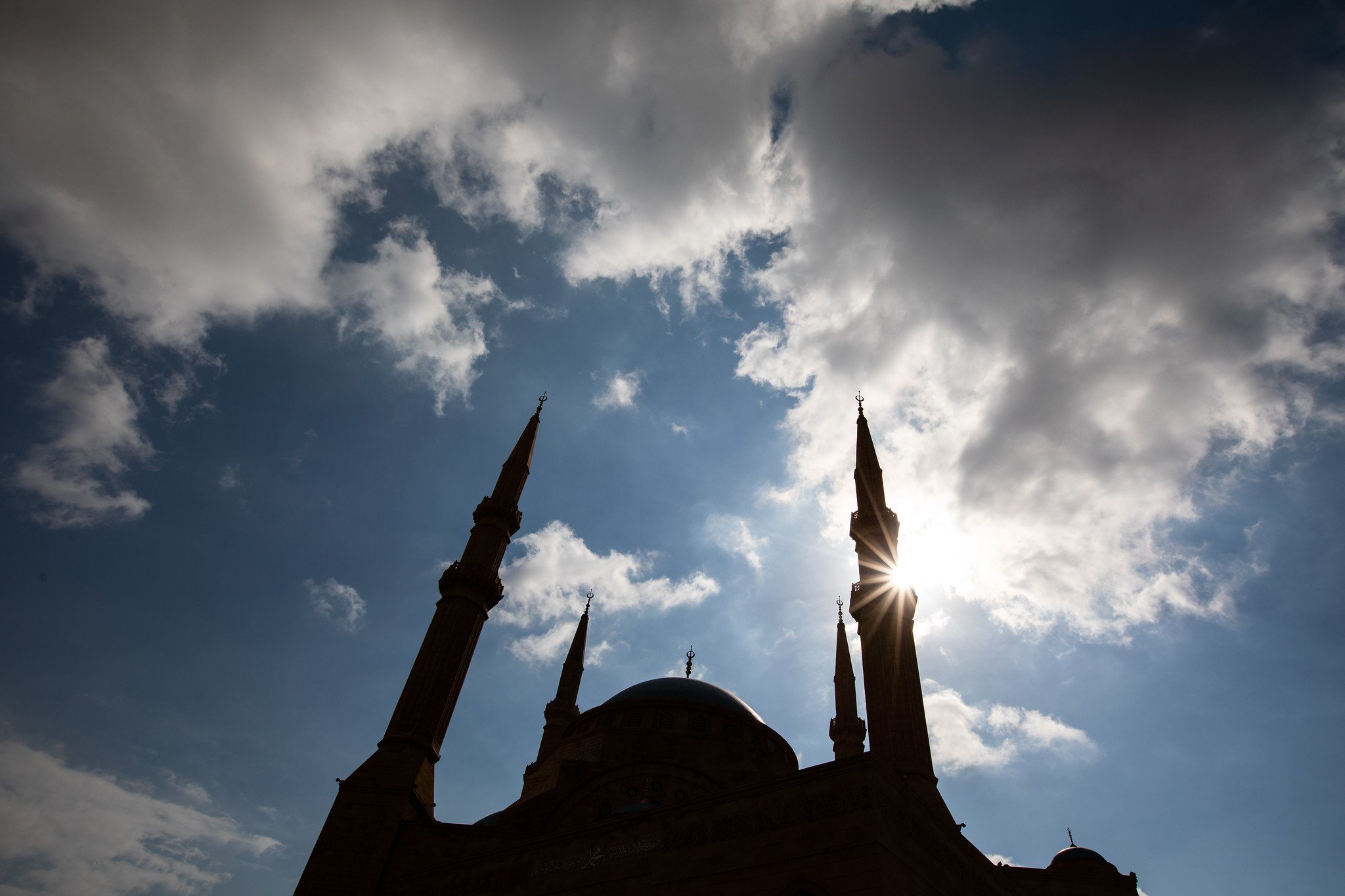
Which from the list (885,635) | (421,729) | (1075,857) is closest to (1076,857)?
(1075,857)

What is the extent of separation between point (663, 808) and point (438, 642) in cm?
1324

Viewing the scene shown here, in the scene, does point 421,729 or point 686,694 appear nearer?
point 421,729

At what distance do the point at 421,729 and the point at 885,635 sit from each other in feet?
49.0

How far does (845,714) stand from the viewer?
113 feet

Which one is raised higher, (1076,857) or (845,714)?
(845,714)

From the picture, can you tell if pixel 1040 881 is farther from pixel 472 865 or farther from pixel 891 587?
pixel 472 865

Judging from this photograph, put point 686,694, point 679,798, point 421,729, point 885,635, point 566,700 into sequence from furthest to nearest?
point 566,700, point 686,694, point 679,798, point 421,729, point 885,635

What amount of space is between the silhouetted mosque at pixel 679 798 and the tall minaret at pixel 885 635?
2.2 inches

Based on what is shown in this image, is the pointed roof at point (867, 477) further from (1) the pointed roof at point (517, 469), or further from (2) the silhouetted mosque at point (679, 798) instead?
(1) the pointed roof at point (517, 469)

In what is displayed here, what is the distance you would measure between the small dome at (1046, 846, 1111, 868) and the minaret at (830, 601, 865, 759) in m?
8.94

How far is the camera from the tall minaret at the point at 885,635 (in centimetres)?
2025

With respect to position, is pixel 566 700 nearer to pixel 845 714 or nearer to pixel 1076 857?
pixel 845 714

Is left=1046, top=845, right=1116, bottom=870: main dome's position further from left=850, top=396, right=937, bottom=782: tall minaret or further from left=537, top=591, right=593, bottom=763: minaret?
left=537, top=591, right=593, bottom=763: minaret

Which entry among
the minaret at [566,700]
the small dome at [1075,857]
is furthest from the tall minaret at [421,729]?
the small dome at [1075,857]
